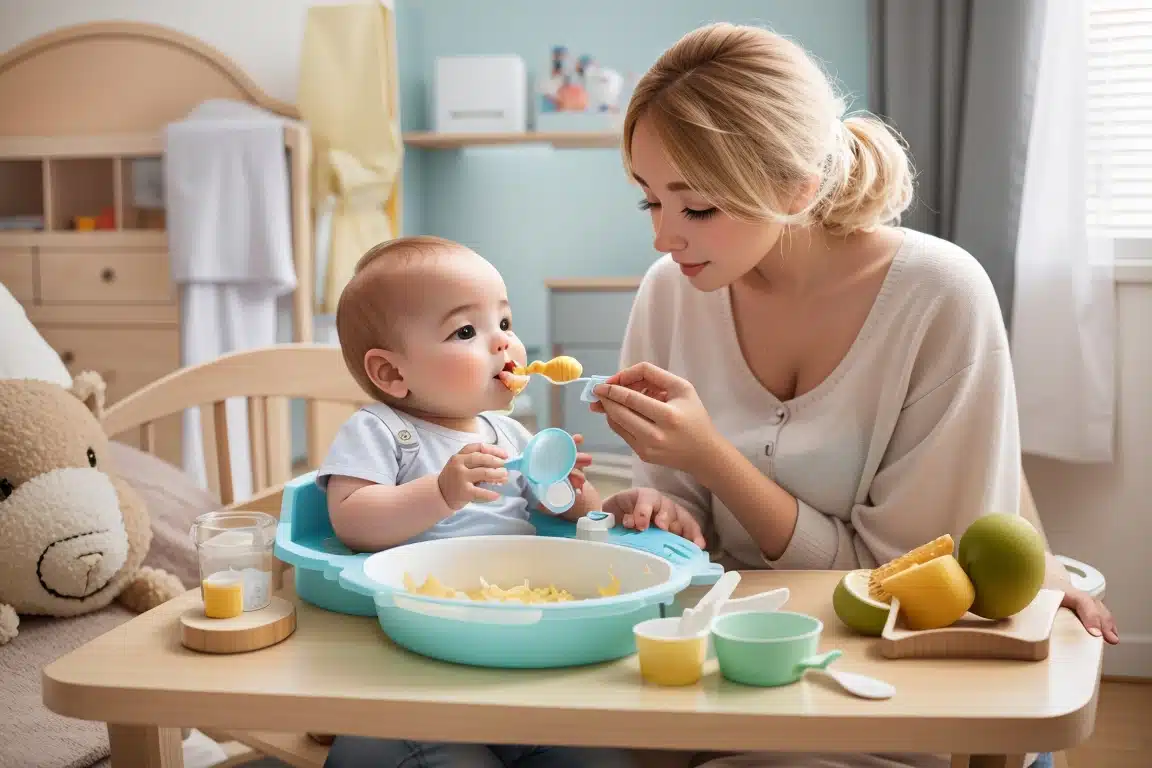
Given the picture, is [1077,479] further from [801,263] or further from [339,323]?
[339,323]

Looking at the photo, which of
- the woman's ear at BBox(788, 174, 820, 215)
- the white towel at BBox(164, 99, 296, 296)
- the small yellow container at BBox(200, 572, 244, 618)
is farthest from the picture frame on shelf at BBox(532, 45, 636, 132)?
the small yellow container at BBox(200, 572, 244, 618)

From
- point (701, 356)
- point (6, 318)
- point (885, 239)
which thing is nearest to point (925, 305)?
point (885, 239)

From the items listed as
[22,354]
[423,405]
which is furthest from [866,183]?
[22,354]

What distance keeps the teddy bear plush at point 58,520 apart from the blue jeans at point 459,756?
1.97 feet

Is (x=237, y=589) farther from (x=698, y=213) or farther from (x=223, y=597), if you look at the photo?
(x=698, y=213)

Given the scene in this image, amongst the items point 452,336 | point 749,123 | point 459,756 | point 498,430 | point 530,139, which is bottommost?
point 459,756

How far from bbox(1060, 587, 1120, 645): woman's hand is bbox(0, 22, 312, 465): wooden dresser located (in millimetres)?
2403

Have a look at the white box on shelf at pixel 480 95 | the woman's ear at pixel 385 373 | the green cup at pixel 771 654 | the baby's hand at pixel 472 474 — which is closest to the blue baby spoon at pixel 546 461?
the baby's hand at pixel 472 474

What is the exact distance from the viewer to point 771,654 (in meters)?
0.84

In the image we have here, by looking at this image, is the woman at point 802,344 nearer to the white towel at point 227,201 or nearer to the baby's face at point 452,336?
the baby's face at point 452,336

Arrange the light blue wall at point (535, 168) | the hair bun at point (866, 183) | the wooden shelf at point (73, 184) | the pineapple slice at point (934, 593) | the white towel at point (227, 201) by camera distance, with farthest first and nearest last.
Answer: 1. the light blue wall at point (535, 168)
2. the wooden shelf at point (73, 184)
3. the white towel at point (227, 201)
4. the hair bun at point (866, 183)
5. the pineapple slice at point (934, 593)

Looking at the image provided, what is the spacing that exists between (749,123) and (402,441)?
20.7 inches

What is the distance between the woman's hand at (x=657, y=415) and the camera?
119cm

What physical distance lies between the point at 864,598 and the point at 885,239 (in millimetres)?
653
